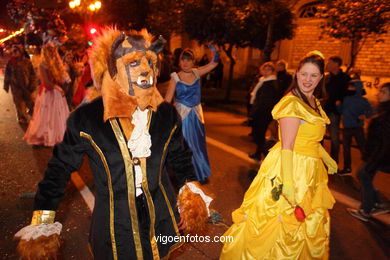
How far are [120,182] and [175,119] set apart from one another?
0.58 m

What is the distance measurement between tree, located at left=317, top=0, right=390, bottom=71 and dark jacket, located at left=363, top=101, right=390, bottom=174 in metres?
5.62

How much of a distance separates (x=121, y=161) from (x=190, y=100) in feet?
10.0

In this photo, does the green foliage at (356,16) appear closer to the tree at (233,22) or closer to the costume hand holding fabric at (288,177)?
the tree at (233,22)

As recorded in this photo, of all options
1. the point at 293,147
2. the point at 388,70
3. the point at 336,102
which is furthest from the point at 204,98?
the point at 293,147

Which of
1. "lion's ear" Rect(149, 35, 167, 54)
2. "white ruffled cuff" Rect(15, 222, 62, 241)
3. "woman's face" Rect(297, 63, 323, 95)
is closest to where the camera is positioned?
"white ruffled cuff" Rect(15, 222, 62, 241)

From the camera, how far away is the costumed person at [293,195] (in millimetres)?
2492

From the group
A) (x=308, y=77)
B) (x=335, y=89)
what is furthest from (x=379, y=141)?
(x=335, y=89)

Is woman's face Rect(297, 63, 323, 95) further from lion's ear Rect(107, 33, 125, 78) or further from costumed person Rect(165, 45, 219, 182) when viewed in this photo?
costumed person Rect(165, 45, 219, 182)

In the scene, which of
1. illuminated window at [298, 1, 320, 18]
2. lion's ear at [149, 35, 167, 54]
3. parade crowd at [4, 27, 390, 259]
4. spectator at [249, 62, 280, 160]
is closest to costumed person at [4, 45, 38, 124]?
spectator at [249, 62, 280, 160]

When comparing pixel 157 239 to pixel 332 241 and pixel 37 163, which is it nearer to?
pixel 332 241

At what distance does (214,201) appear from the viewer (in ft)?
15.0

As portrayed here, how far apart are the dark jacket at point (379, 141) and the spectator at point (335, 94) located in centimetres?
190

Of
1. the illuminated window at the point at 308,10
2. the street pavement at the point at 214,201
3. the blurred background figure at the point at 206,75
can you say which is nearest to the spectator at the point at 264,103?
the street pavement at the point at 214,201

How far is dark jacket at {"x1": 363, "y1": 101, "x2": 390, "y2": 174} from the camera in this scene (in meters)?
3.83
